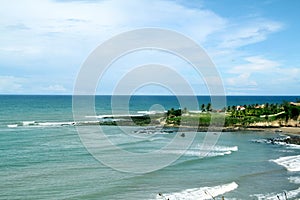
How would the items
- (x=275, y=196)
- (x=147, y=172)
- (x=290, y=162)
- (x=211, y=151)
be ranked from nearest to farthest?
(x=275, y=196) < (x=147, y=172) < (x=290, y=162) < (x=211, y=151)

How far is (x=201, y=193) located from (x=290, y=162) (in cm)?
1191

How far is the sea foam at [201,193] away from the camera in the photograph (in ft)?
63.2

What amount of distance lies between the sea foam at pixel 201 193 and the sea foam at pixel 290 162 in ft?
23.0

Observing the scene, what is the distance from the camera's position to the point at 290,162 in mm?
28922

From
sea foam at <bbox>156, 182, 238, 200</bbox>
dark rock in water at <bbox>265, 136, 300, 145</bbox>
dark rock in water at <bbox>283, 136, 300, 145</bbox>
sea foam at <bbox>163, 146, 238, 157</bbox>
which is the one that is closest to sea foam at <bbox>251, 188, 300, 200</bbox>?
sea foam at <bbox>156, 182, 238, 200</bbox>

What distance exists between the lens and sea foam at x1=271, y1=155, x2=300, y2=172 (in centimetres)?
2677

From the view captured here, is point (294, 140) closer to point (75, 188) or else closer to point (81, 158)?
point (81, 158)

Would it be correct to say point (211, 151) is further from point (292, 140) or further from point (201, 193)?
point (201, 193)

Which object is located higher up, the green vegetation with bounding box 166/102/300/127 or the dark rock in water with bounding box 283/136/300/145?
the green vegetation with bounding box 166/102/300/127

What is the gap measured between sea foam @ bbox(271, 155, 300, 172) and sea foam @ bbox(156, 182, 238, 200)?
23.0ft

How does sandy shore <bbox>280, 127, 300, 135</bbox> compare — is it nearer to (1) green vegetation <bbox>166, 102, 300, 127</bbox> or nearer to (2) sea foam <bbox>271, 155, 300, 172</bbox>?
(1) green vegetation <bbox>166, 102, 300, 127</bbox>

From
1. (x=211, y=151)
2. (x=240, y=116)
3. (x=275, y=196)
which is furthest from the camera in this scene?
(x=240, y=116)

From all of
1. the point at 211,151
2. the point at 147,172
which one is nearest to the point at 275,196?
the point at 147,172

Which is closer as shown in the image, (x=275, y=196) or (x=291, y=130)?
(x=275, y=196)
